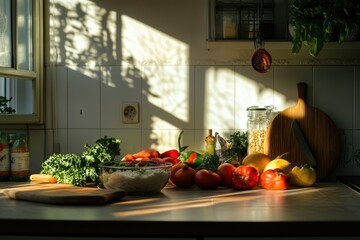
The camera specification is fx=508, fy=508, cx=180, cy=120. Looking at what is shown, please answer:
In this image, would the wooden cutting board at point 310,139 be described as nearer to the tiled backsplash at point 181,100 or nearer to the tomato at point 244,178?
the tiled backsplash at point 181,100

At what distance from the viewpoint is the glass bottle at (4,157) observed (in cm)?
214

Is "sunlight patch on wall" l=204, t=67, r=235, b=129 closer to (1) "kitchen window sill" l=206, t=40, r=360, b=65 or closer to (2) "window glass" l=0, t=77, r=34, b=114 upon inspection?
(1) "kitchen window sill" l=206, t=40, r=360, b=65

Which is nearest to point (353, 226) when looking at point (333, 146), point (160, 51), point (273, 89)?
point (333, 146)

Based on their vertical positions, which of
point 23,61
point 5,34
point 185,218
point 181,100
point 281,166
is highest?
point 5,34

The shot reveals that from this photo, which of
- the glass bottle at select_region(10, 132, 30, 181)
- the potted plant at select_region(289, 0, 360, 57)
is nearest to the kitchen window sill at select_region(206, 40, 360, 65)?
the potted plant at select_region(289, 0, 360, 57)

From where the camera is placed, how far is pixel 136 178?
72.3 inches

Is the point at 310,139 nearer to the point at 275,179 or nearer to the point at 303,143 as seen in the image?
the point at 303,143

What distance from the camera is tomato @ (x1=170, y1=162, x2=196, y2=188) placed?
6.55 ft

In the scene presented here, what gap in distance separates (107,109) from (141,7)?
496 mm

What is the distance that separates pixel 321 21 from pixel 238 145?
0.64 meters

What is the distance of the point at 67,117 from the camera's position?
2.37 metres

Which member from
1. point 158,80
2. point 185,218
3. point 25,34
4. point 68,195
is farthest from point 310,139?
point 25,34

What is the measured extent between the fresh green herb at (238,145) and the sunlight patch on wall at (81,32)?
67cm

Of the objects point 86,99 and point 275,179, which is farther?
point 86,99
